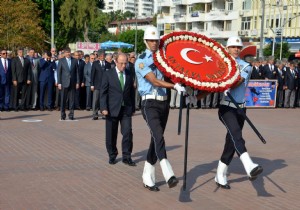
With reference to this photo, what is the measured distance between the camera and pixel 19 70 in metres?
15.8

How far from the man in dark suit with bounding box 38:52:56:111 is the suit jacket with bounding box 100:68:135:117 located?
826 cm

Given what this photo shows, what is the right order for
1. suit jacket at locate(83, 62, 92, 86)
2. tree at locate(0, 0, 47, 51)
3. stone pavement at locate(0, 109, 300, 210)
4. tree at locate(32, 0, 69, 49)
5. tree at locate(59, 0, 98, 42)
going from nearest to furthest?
stone pavement at locate(0, 109, 300, 210) → suit jacket at locate(83, 62, 92, 86) → tree at locate(0, 0, 47, 51) → tree at locate(32, 0, 69, 49) → tree at locate(59, 0, 98, 42)

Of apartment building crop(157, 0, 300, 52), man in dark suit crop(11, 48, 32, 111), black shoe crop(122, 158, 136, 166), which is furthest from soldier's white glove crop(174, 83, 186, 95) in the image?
apartment building crop(157, 0, 300, 52)

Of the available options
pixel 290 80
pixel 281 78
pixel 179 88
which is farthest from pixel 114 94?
pixel 290 80

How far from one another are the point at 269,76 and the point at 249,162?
14.5 meters

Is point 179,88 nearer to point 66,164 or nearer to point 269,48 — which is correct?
point 66,164

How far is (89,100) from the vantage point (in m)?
17.0

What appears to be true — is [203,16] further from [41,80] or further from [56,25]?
[41,80]

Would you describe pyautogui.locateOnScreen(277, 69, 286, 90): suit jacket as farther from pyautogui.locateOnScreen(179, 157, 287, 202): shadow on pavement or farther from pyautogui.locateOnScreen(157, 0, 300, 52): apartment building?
pyautogui.locateOnScreen(157, 0, 300, 52): apartment building

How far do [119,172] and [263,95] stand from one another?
13.5 meters

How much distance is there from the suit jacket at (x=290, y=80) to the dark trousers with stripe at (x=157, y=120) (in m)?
14.8

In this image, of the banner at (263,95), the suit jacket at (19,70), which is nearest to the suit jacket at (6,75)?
the suit jacket at (19,70)

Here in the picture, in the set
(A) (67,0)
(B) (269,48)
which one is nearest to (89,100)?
(A) (67,0)

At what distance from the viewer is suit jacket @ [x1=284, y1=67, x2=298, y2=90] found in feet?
66.9
